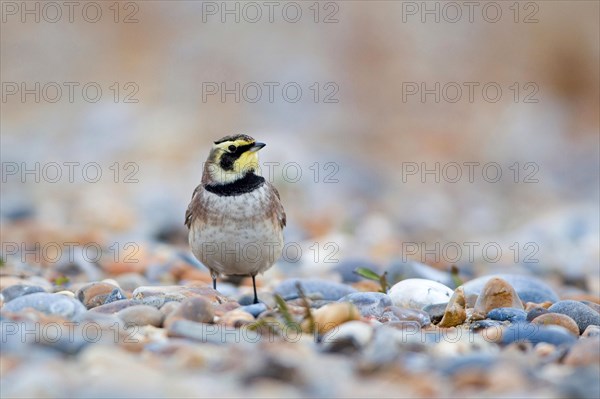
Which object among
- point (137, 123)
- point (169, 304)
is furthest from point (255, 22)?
point (169, 304)

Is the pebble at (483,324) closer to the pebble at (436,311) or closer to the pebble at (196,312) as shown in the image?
the pebble at (436,311)

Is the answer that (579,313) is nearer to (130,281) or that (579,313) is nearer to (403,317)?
(403,317)

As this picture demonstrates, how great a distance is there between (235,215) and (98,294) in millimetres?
1341

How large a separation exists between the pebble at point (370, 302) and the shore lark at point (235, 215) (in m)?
1.15

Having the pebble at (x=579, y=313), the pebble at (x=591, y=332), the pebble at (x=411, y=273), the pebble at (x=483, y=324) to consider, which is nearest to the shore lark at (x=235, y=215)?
the pebble at (x=411, y=273)

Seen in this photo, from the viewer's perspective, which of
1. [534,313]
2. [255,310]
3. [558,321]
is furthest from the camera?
[534,313]

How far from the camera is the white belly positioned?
7.54m

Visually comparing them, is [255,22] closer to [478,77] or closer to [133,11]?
[133,11]

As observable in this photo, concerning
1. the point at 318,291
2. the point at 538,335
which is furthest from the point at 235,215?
the point at 538,335

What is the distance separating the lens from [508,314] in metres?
6.42

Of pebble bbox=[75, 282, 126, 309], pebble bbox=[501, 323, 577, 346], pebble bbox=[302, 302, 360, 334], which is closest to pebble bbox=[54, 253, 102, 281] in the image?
pebble bbox=[75, 282, 126, 309]

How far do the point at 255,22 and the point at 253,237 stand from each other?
Result: 644 inches

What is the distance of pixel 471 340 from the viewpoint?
547 centimetres

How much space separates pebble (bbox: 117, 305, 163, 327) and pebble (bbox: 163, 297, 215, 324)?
0.08m
